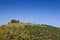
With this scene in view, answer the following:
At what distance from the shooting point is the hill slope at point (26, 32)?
4172cm

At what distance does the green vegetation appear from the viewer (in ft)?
137

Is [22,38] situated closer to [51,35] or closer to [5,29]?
[5,29]

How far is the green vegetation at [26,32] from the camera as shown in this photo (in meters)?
41.8

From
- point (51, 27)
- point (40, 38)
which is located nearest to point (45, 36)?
point (40, 38)

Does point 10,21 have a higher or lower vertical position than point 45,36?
higher

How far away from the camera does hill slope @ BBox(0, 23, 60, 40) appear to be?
137 ft

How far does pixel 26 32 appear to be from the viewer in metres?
44.4

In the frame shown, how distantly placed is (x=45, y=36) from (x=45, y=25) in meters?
9.12

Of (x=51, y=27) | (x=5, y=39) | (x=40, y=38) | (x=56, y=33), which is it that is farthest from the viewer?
(x=51, y=27)

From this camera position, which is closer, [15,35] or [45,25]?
[15,35]

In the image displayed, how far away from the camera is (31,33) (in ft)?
146

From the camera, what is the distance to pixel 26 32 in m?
44.4

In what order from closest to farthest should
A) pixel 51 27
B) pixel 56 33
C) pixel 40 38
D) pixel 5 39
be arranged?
pixel 5 39
pixel 40 38
pixel 56 33
pixel 51 27

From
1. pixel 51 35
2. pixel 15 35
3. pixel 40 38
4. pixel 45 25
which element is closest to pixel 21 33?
pixel 15 35
